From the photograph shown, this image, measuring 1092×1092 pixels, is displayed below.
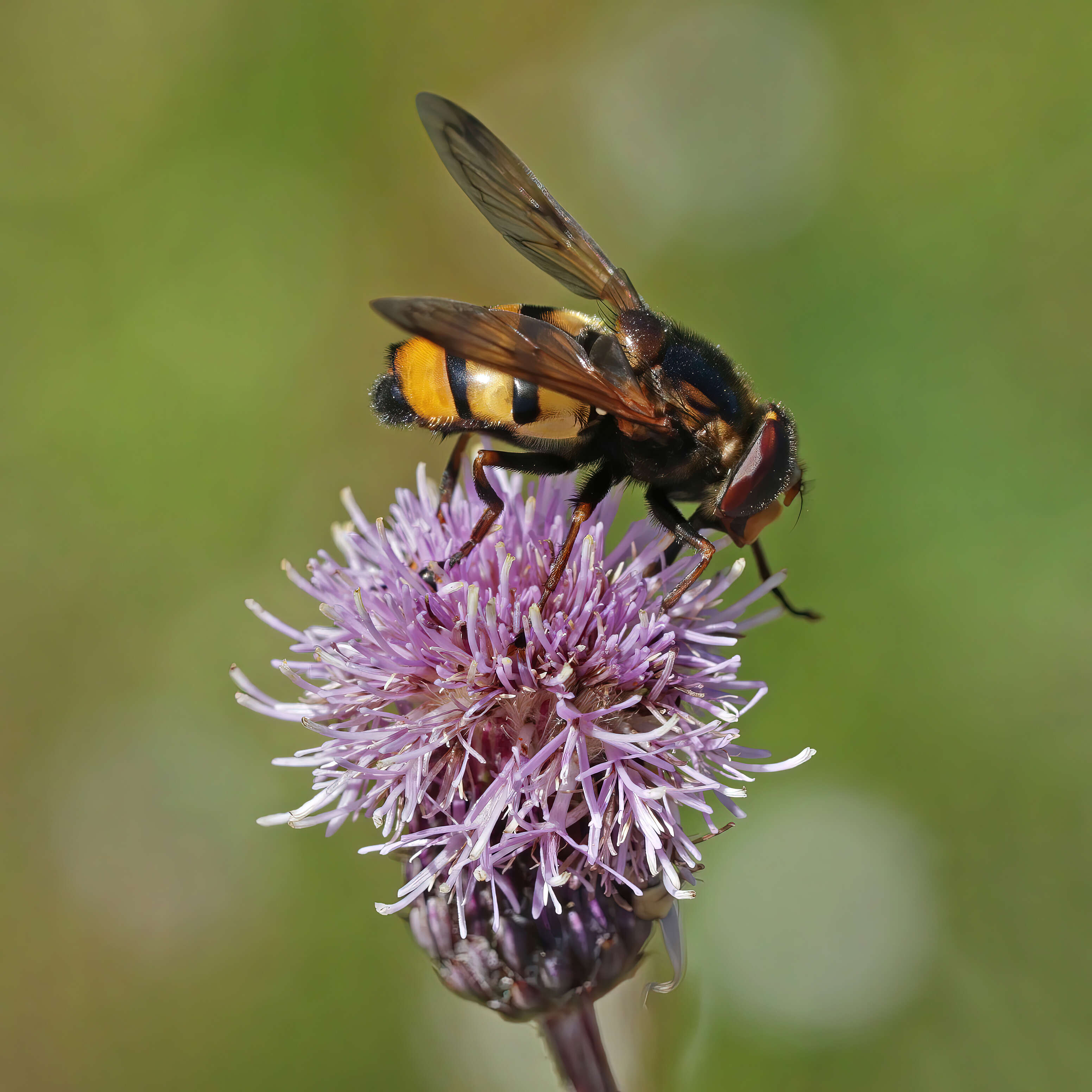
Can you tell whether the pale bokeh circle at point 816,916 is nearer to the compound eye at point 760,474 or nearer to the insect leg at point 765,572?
the insect leg at point 765,572

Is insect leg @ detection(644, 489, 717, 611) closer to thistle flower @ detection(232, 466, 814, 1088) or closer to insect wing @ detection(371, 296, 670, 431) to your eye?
thistle flower @ detection(232, 466, 814, 1088)

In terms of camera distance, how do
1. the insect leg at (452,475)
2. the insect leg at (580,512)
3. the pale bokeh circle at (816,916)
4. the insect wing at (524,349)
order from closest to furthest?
the insect wing at (524,349) → the insect leg at (580,512) → the insect leg at (452,475) → the pale bokeh circle at (816,916)

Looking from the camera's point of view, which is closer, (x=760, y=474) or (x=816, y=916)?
(x=760, y=474)

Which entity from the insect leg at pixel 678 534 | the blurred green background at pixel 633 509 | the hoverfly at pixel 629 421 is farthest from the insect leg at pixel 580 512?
the blurred green background at pixel 633 509

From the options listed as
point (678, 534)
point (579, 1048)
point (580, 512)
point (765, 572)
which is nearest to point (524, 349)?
point (580, 512)

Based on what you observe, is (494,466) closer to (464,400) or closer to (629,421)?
(464,400)

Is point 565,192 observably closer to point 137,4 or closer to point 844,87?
point 844,87
